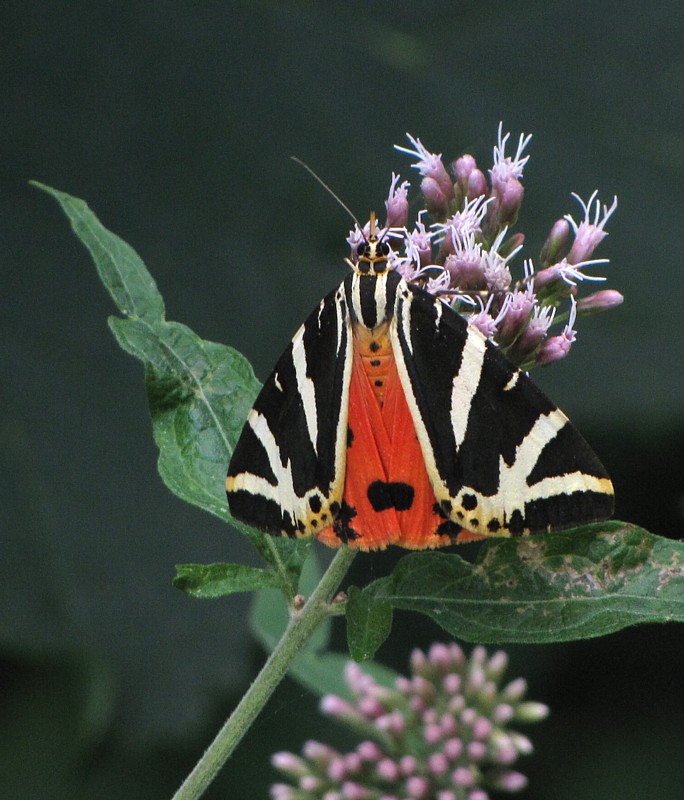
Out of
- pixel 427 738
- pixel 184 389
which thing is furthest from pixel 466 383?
pixel 427 738

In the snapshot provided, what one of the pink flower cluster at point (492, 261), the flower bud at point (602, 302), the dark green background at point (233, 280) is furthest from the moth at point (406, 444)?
the dark green background at point (233, 280)

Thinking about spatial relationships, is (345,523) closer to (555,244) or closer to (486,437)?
(486,437)

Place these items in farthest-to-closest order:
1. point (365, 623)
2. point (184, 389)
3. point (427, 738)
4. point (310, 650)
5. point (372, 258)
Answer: point (310, 650), point (427, 738), point (184, 389), point (372, 258), point (365, 623)

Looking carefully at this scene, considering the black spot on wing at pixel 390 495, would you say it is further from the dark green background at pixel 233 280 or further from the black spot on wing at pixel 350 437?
the dark green background at pixel 233 280

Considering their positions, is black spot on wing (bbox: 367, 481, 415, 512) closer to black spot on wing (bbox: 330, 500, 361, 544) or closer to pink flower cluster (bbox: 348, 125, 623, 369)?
black spot on wing (bbox: 330, 500, 361, 544)

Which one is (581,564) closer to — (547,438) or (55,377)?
(547,438)

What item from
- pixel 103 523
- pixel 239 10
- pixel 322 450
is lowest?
pixel 103 523

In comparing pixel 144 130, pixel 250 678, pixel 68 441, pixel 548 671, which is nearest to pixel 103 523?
pixel 68 441
